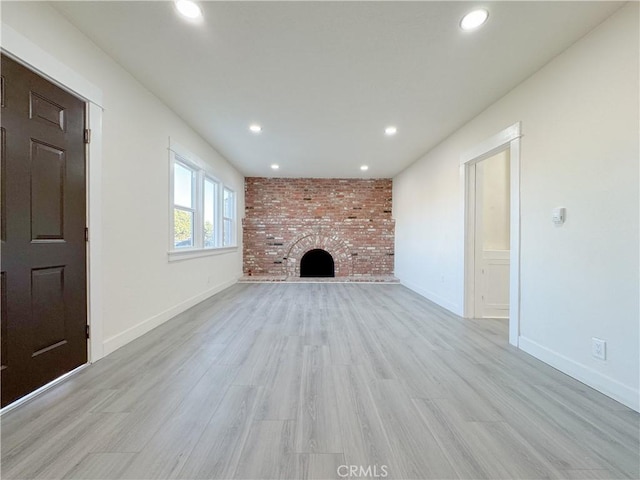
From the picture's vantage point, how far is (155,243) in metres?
2.90

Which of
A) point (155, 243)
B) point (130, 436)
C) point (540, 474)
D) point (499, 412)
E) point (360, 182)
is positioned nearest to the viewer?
point (540, 474)

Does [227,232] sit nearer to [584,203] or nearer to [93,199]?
[93,199]

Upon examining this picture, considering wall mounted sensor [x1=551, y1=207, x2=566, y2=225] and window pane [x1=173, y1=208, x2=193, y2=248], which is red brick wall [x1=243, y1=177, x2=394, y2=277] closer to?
window pane [x1=173, y1=208, x2=193, y2=248]

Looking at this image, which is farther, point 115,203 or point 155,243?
point 155,243

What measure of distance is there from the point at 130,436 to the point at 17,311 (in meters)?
1.06

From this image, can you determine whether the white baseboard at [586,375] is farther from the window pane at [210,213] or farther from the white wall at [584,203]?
the window pane at [210,213]

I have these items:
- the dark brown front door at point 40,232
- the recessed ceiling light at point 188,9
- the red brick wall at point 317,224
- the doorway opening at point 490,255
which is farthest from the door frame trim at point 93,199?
the red brick wall at point 317,224

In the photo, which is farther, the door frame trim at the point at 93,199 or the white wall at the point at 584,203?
the door frame trim at the point at 93,199

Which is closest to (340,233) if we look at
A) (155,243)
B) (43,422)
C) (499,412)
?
(155,243)

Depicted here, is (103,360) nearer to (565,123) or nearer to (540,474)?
(540,474)

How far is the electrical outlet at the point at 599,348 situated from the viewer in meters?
1.75

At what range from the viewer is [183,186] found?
12.6 ft

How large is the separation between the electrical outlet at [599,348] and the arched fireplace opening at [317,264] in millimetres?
5382

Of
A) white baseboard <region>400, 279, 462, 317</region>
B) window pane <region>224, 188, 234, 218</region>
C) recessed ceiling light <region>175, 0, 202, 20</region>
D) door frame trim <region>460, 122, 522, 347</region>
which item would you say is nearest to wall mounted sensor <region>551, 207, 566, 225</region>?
door frame trim <region>460, 122, 522, 347</region>
